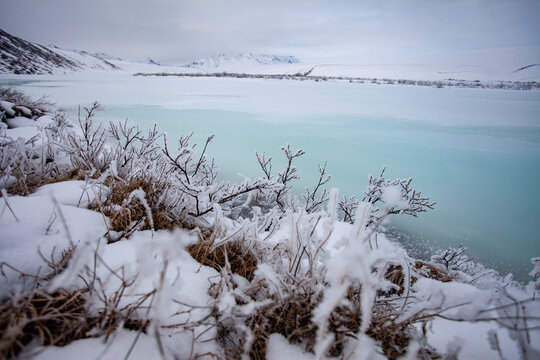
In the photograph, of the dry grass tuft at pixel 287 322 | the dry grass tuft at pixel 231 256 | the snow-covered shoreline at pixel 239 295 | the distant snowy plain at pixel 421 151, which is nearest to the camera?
the snow-covered shoreline at pixel 239 295

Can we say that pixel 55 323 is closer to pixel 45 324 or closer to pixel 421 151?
pixel 45 324

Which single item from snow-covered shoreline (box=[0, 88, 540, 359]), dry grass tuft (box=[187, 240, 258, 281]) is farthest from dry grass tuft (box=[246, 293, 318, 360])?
dry grass tuft (box=[187, 240, 258, 281])

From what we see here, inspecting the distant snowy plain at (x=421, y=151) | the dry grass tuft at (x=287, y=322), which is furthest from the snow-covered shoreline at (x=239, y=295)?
the distant snowy plain at (x=421, y=151)

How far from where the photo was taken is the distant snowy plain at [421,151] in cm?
304

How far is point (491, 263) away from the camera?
103 inches

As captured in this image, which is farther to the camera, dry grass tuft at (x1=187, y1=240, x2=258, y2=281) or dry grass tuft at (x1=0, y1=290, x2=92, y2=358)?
dry grass tuft at (x1=187, y1=240, x2=258, y2=281)

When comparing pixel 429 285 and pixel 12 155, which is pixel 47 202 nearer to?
pixel 12 155

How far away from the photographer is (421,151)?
17.5ft

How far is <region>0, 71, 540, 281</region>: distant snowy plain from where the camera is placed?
3041 mm

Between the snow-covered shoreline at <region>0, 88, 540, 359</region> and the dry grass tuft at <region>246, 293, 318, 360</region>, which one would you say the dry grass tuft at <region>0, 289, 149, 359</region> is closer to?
the snow-covered shoreline at <region>0, 88, 540, 359</region>

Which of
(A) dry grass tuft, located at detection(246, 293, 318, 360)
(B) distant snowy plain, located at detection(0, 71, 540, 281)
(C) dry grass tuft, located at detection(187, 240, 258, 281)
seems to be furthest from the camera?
(B) distant snowy plain, located at detection(0, 71, 540, 281)

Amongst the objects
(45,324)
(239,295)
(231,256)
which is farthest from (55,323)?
(231,256)

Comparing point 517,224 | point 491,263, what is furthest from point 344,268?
point 517,224

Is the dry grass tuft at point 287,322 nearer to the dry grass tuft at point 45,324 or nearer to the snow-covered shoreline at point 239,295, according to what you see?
the snow-covered shoreline at point 239,295
